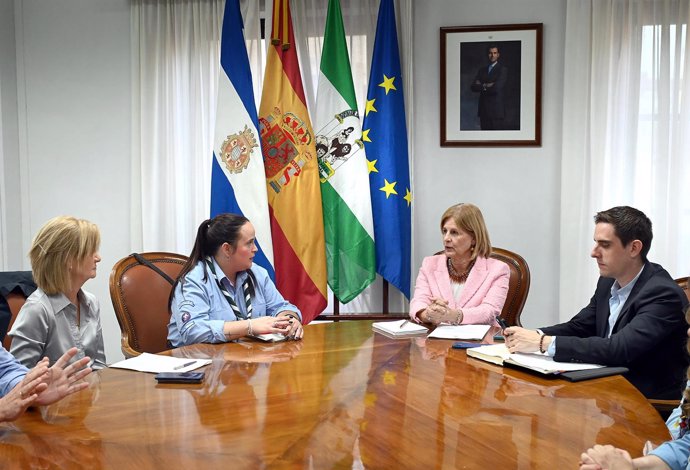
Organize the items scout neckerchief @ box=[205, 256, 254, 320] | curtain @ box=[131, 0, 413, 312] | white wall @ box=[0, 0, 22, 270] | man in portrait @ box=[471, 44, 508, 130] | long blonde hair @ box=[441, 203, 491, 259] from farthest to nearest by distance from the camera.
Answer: white wall @ box=[0, 0, 22, 270] < curtain @ box=[131, 0, 413, 312] < man in portrait @ box=[471, 44, 508, 130] < long blonde hair @ box=[441, 203, 491, 259] < scout neckerchief @ box=[205, 256, 254, 320]

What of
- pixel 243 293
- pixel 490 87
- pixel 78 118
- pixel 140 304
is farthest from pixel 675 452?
pixel 78 118

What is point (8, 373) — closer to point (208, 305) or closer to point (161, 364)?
point (161, 364)

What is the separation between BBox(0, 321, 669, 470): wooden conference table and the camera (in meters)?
1.66

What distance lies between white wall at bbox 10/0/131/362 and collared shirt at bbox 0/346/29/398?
2.91 metres

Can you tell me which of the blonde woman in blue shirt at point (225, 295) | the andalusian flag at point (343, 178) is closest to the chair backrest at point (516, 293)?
the andalusian flag at point (343, 178)

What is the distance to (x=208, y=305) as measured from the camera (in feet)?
10.3

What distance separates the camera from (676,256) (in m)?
4.39

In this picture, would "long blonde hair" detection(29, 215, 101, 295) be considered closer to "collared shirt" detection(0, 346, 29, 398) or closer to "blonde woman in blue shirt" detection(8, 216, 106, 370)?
"blonde woman in blue shirt" detection(8, 216, 106, 370)

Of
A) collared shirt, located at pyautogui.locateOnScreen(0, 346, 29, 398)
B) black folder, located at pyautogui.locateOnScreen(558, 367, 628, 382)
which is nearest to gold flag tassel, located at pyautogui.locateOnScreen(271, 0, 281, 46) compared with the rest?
collared shirt, located at pyautogui.locateOnScreen(0, 346, 29, 398)

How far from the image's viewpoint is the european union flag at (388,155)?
4473 mm

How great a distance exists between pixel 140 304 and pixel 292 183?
1.37m

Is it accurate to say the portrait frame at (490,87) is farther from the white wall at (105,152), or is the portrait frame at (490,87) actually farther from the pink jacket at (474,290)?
the pink jacket at (474,290)

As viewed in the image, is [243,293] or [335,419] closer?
[335,419]

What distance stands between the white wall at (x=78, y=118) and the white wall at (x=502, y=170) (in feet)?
6.60
